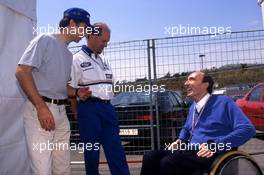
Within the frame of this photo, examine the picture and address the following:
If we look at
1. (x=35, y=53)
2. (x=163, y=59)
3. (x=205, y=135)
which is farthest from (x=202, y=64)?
(x=35, y=53)

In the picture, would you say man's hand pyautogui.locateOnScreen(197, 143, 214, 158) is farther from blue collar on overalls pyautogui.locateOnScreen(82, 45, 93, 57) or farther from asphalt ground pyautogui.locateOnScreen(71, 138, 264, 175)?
asphalt ground pyautogui.locateOnScreen(71, 138, 264, 175)

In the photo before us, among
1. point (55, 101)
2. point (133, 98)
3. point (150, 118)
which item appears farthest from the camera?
point (133, 98)

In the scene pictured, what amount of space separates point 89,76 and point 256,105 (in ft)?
21.8

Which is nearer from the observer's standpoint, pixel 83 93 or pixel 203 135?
pixel 203 135

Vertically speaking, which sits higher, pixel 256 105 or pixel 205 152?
pixel 256 105

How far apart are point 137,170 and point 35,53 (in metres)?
3.67

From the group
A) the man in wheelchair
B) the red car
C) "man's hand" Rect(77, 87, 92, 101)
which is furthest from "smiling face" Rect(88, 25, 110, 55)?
the red car

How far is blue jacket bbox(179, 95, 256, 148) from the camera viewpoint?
3518 mm

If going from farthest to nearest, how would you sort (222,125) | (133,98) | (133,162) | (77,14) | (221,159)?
(133,98)
(133,162)
(222,125)
(77,14)
(221,159)

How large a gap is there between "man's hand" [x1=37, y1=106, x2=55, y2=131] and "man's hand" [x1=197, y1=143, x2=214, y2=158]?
1.32 m

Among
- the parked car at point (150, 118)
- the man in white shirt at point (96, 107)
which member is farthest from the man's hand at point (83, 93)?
the parked car at point (150, 118)

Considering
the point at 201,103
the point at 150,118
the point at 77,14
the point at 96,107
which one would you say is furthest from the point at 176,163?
the point at 150,118

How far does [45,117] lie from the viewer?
10.5 feet

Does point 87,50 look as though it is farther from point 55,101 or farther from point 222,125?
point 222,125
